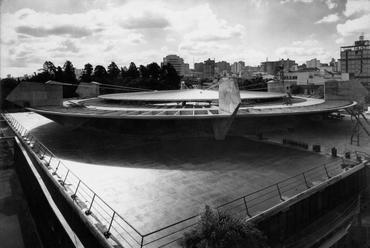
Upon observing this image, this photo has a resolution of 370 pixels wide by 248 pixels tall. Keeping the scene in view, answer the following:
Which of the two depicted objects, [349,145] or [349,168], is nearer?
[349,168]

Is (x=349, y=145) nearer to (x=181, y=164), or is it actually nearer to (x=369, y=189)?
(x=369, y=189)

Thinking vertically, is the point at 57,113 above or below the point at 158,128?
above

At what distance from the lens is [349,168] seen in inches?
634

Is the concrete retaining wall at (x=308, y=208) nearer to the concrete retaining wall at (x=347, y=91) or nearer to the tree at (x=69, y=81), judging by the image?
the concrete retaining wall at (x=347, y=91)

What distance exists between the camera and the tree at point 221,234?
8.20 meters

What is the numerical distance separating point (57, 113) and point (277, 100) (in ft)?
71.5

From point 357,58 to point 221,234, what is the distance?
377ft

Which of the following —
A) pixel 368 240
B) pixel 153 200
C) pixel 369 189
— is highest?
pixel 153 200

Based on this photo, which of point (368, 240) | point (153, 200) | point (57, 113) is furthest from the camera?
point (57, 113)

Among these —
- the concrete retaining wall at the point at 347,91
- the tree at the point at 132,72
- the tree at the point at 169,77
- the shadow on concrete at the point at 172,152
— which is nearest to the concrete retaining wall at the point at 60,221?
the shadow on concrete at the point at 172,152

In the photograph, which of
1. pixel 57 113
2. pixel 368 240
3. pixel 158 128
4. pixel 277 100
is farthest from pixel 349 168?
pixel 57 113

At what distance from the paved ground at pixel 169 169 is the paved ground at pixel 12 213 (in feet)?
19.1

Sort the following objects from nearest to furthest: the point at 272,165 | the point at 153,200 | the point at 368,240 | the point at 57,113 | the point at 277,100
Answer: the point at 153,200 < the point at 368,240 < the point at 272,165 < the point at 57,113 < the point at 277,100

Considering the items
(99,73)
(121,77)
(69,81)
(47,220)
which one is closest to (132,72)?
(121,77)
